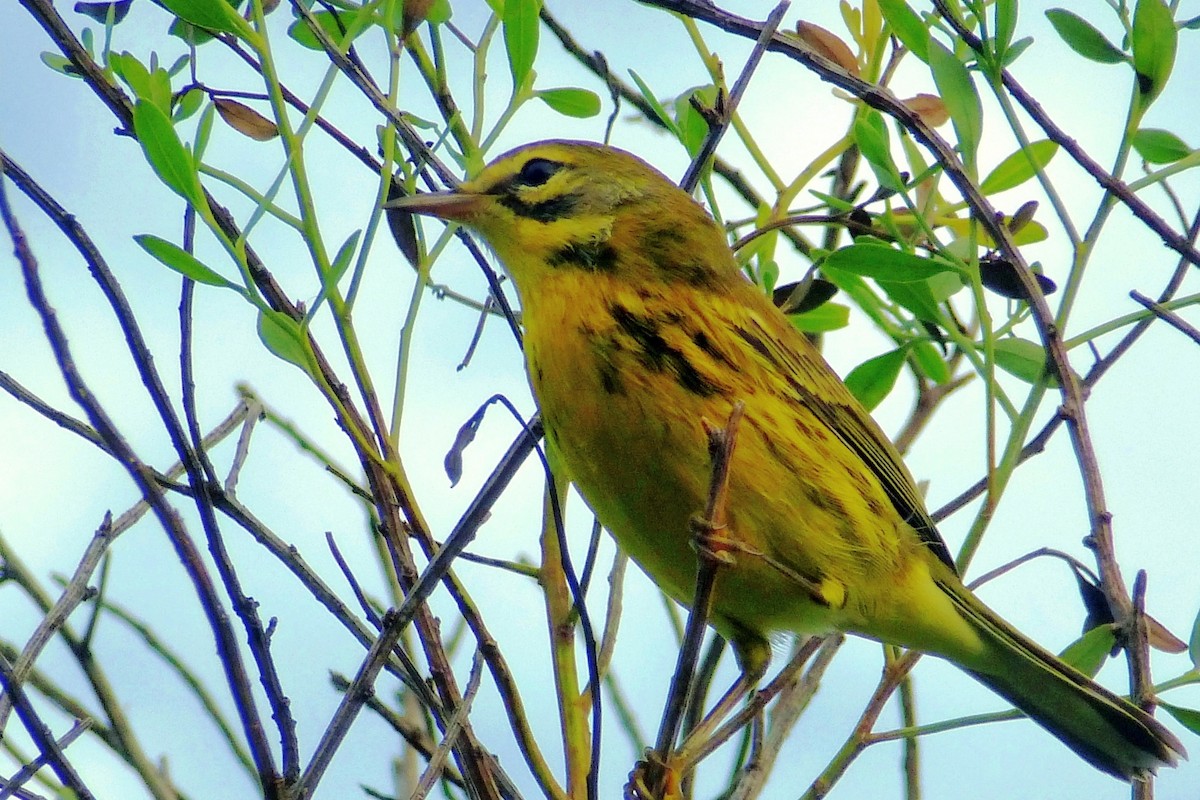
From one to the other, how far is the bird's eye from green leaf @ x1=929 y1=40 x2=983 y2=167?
1.12 meters

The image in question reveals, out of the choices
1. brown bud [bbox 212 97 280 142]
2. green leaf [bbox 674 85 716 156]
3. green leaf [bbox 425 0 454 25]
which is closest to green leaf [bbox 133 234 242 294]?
brown bud [bbox 212 97 280 142]

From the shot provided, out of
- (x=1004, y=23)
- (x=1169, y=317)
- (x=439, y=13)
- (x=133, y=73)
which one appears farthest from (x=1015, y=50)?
(x=133, y=73)

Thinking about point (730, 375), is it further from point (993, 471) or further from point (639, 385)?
point (993, 471)

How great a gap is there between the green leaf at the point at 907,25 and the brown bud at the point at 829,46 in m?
0.36

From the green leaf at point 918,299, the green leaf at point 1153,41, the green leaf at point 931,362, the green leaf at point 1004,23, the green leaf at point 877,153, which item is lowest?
the green leaf at point 918,299

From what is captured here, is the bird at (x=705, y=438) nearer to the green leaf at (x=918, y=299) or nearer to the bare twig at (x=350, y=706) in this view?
the green leaf at (x=918, y=299)

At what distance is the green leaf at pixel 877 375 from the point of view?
98.8 inches

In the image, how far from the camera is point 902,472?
119 inches

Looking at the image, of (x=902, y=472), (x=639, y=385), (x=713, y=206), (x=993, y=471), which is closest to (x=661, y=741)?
(x=993, y=471)

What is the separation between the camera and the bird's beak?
258cm

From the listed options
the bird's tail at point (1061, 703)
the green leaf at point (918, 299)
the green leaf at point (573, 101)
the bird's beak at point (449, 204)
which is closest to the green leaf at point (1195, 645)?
the green leaf at point (918, 299)

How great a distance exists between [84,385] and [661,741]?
985 mm

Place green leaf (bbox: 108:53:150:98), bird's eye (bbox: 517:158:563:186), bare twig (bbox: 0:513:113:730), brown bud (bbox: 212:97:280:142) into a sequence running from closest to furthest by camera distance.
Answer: bare twig (bbox: 0:513:113:730) < green leaf (bbox: 108:53:150:98) < brown bud (bbox: 212:97:280:142) < bird's eye (bbox: 517:158:563:186)

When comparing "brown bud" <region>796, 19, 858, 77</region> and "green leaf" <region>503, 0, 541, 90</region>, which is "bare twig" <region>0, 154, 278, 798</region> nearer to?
"green leaf" <region>503, 0, 541, 90</region>
